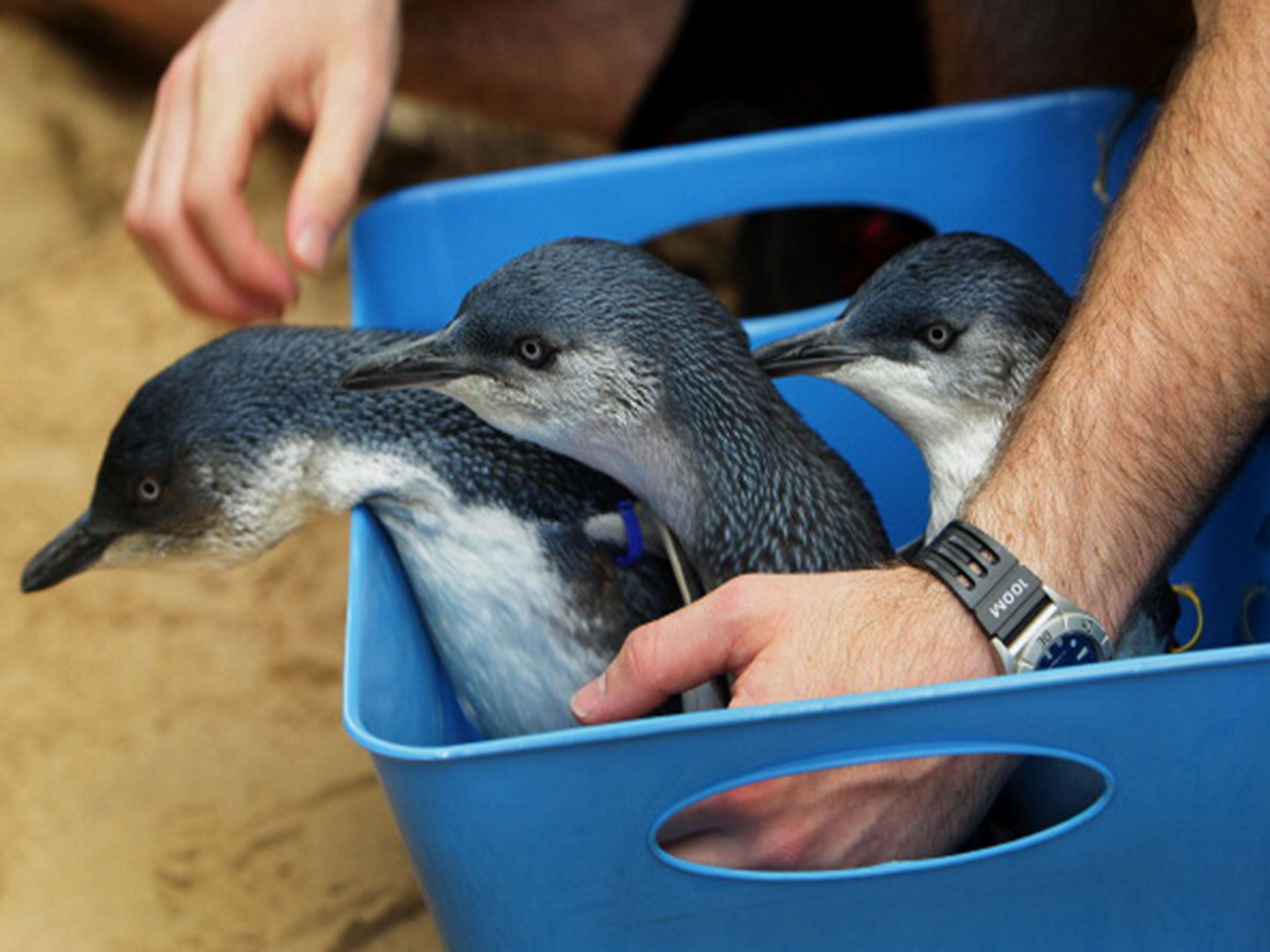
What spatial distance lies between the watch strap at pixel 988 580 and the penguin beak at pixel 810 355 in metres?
0.19

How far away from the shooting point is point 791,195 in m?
1.30

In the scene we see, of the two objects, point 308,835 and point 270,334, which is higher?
point 270,334

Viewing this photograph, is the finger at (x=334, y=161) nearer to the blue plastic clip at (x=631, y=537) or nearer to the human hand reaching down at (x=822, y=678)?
the blue plastic clip at (x=631, y=537)

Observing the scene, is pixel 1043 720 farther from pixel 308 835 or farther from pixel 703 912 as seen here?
pixel 308 835

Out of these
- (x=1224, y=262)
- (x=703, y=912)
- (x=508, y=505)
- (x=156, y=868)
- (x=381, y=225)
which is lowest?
(x=156, y=868)

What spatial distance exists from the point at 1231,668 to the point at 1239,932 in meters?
0.19

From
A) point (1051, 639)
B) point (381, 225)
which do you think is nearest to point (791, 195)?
point (381, 225)

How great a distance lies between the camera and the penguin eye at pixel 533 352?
912mm

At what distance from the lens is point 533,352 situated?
916 millimetres

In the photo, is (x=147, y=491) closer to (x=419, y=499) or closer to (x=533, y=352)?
(x=419, y=499)

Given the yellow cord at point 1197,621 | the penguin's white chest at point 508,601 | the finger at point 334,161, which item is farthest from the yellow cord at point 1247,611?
the finger at point 334,161

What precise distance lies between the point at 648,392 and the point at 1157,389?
0.28m

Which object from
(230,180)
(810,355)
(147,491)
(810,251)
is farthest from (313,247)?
(810,251)

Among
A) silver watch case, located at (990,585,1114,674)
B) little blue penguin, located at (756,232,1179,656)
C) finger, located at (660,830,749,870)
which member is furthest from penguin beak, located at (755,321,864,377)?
finger, located at (660,830,749,870)
